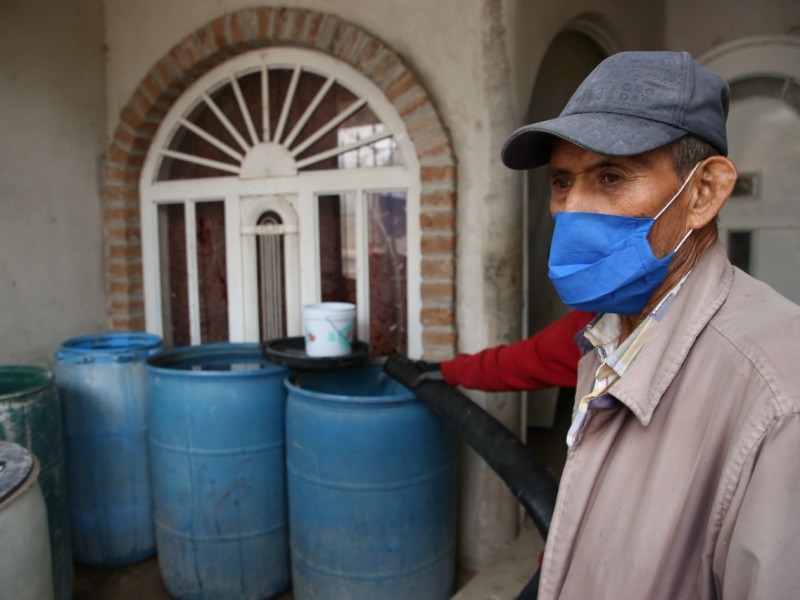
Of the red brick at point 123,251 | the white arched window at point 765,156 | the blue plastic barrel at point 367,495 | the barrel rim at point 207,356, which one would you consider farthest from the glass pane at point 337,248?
the white arched window at point 765,156

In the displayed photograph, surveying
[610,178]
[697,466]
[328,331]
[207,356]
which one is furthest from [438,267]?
[697,466]

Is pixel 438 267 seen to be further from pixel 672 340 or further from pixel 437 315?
pixel 672 340

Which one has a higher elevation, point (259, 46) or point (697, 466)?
point (259, 46)

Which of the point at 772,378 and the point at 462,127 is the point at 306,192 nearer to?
the point at 462,127

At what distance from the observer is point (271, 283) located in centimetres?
304

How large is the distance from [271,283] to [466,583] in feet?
Result: 5.55

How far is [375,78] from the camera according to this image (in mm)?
2551

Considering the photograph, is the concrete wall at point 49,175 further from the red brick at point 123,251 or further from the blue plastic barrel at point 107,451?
the blue plastic barrel at point 107,451

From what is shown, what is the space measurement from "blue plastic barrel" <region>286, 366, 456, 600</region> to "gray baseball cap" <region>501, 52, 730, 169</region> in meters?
1.44

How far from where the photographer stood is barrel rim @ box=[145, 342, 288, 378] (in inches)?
92.9

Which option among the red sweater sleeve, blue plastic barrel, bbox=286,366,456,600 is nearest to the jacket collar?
the red sweater sleeve

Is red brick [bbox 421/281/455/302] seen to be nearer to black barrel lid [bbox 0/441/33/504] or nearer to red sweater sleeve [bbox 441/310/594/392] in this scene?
red sweater sleeve [bbox 441/310/594/392]

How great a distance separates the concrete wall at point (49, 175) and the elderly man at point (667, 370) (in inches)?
107

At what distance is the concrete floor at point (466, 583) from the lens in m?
2.32
